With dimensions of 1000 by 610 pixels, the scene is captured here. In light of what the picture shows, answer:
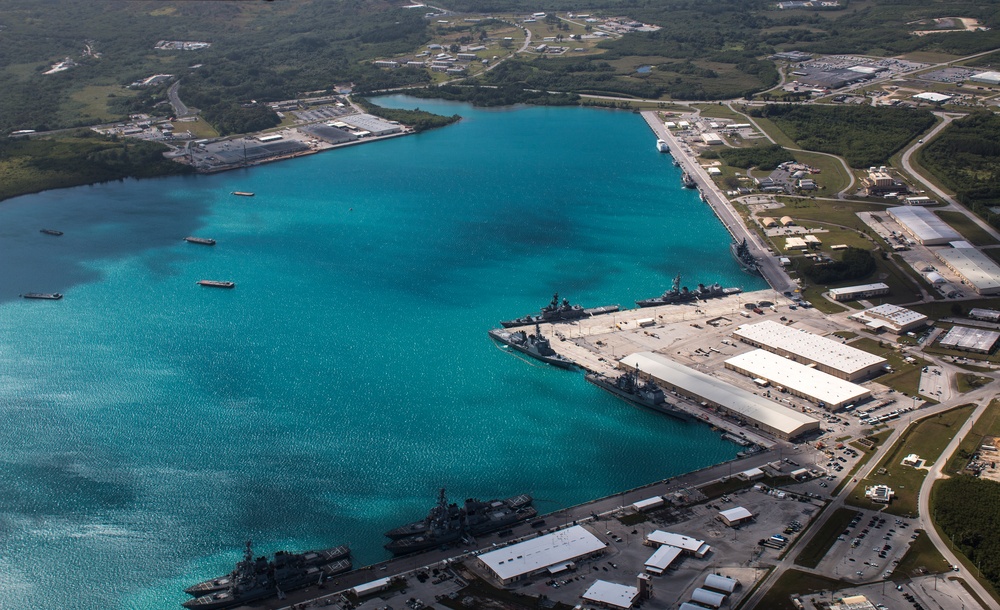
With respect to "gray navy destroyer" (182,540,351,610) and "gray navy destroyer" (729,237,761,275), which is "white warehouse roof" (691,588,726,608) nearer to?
"gray navy destroyer" (182,540,351,610)

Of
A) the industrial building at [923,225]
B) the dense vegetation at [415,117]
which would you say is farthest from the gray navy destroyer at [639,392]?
the dense vegetation at [415,117]

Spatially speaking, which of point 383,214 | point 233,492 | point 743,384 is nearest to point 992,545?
point 743,384

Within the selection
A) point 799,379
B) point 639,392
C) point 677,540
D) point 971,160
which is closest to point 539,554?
point 677,540

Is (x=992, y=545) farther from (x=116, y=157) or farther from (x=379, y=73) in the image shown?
(x=379, y=73)

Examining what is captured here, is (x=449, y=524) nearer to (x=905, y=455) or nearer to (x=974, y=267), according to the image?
(x=905, y=455)

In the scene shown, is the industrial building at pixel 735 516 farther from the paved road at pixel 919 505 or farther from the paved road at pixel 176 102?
the paved road at pixel 176 102
